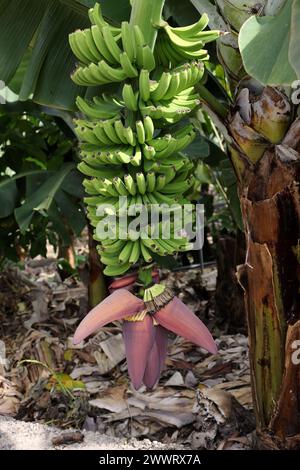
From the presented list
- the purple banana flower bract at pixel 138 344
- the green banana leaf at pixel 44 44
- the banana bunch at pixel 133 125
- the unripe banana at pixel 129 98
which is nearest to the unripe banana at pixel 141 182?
the banana bunch at pixel 133 125

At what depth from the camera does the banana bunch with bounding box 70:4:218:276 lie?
1029 mm

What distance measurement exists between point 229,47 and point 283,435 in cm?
80

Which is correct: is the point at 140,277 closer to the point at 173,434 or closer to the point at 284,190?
the point at 284,190

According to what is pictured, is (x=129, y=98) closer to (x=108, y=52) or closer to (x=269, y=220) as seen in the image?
(x=108, y=52)

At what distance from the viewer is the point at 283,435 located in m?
1.29

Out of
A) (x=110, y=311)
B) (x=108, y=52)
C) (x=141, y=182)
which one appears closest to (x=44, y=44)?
(x=108, y=52)

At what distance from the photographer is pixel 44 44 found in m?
1.55

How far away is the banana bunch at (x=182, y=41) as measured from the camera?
1051 mm

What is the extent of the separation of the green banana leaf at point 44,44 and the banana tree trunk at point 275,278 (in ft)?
1.84

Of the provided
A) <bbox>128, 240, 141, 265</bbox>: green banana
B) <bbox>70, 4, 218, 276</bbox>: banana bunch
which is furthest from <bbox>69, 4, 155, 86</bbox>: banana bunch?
<bbox>128, 240, 141, 265</bbox>: green banana

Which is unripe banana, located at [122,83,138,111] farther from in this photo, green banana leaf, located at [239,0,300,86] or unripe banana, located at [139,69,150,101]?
green banana leaf, located at [239,0,300,86]

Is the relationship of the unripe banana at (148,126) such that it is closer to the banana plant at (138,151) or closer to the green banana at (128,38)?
the banana plant at (138,151)

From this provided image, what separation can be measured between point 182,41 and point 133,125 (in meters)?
0.16
